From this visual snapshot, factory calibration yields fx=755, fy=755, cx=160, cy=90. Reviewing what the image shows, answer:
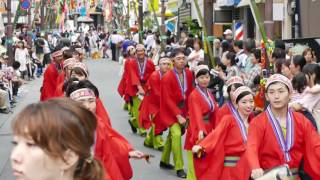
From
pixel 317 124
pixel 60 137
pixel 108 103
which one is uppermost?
pixel 60 137

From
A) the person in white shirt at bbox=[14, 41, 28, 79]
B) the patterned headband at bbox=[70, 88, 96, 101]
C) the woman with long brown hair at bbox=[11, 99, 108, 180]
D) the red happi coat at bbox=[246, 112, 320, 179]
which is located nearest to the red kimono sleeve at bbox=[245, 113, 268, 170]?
the red happi coat at bbox=[246, 112, 320, 179]

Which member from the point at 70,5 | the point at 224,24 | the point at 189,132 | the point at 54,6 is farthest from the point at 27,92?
the point at 70,5

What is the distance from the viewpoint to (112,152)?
19.0 ft

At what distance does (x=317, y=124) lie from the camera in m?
7.11

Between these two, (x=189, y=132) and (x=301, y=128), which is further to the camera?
(x=189, y=132)

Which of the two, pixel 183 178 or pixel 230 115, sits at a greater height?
pixel 230 115

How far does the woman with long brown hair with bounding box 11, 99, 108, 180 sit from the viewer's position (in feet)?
8.21

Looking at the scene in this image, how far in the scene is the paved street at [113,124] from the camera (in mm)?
9798

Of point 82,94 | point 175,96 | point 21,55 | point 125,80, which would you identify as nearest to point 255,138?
point 82,94

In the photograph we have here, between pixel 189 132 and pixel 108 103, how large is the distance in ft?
35.5

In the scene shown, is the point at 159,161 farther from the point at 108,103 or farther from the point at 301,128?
the point at 108,103

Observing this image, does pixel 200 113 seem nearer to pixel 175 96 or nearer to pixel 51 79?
pixel 175 96

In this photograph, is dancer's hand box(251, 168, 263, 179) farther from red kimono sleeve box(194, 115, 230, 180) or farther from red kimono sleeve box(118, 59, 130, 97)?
red kimono sleeve box(118, 59, 130, 97)

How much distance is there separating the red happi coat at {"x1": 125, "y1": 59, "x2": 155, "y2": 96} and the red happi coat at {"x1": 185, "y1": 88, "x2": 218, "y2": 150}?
5273 millimetres
